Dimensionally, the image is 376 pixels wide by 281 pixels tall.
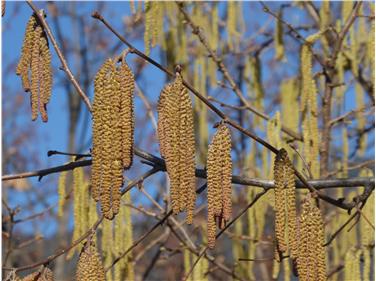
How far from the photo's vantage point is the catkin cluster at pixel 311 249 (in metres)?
1.34

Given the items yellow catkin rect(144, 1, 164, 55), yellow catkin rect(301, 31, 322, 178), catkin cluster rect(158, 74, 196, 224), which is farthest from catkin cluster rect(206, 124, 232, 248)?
yellow catkin rect(301, 31, 322, 178)

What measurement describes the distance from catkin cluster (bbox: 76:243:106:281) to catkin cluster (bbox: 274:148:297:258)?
0.30 m

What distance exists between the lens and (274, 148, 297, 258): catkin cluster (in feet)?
4.41

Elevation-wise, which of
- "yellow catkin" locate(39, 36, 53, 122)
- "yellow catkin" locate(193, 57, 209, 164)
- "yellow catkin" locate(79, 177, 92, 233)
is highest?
"yellow catkin" locate(193, 57, 209, 164)

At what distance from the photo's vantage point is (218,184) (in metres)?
1.32

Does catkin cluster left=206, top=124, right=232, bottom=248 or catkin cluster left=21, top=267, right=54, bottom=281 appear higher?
catkin cluster left=206, top=124, right=232, bottom=248

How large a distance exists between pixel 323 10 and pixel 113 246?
1.12 meters

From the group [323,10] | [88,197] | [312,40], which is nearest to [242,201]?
[323,10]

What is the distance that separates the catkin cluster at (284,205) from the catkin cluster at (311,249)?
2cm

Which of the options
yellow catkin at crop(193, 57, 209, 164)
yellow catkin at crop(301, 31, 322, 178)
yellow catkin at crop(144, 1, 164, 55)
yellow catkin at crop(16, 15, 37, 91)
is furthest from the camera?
yellow catkin at crop(193, 57, 209, 164)

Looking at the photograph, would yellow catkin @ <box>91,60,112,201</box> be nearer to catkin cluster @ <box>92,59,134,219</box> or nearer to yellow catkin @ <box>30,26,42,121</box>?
catkin cluster @ <box>92,59,134,219</box>

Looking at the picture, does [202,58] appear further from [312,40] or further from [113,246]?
[113,246]

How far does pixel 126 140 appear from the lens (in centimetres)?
126

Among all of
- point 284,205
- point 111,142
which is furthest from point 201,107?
point 111,142
